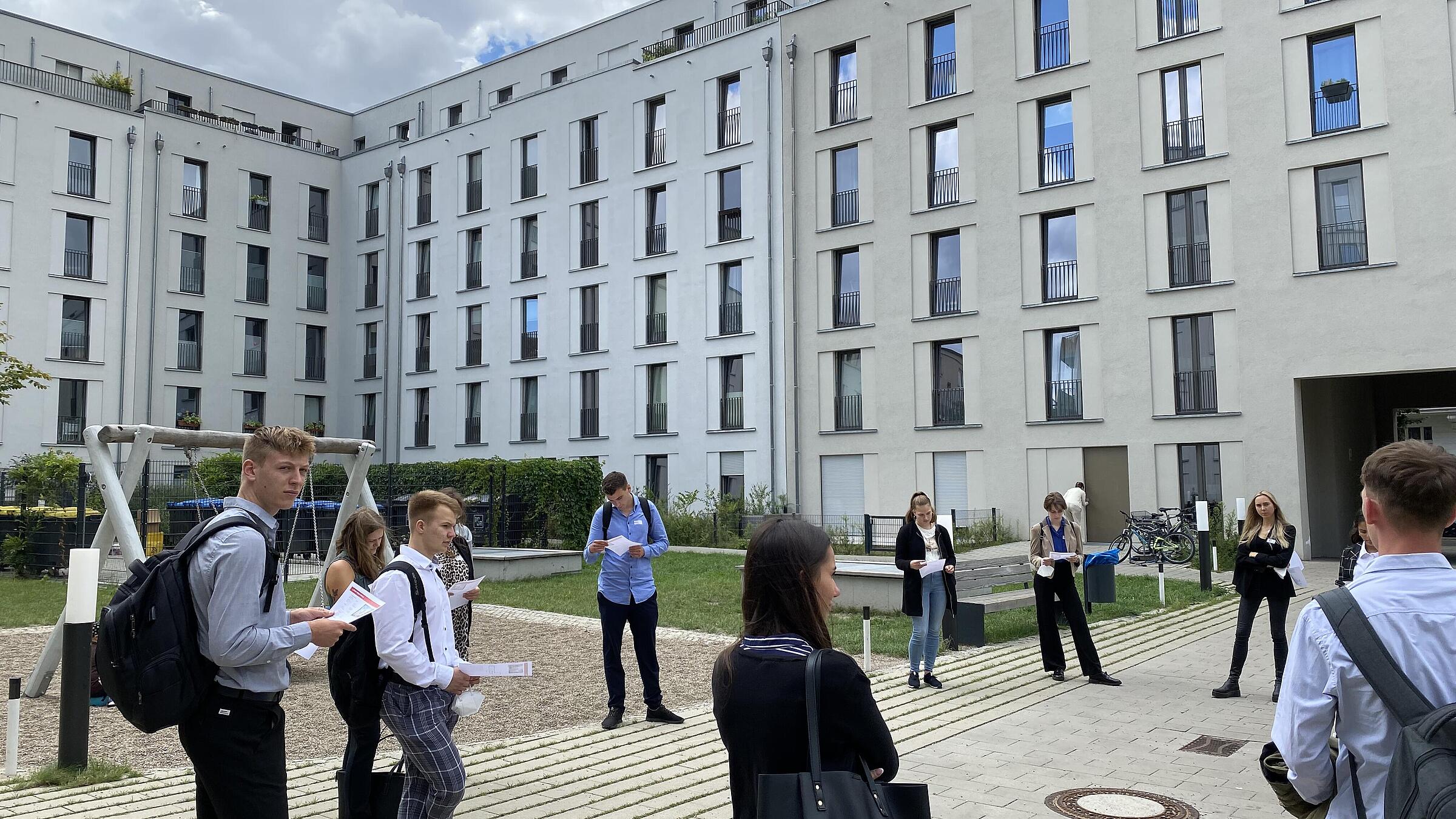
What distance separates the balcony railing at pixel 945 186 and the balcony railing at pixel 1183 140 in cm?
581

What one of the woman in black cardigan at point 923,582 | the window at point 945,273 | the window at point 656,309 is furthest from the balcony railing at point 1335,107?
the woman in black cardigan at point 923,582

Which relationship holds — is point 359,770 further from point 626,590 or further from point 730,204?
point 730,204

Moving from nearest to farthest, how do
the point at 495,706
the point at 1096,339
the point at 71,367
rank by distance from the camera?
the point at 495,706 → the point at 1096,339 → the point at 71,367

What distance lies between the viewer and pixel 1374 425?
104 ft

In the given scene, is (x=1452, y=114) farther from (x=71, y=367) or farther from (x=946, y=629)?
(x=71, y=367)

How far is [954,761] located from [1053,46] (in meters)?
27.5

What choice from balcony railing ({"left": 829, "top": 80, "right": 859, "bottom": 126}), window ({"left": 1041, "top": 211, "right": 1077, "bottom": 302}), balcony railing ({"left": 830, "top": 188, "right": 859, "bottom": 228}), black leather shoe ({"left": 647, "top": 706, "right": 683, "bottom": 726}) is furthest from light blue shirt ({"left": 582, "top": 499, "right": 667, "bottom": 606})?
balcony railing ({"left": 829, "top": 80, "right": 859, "bottom": 126})

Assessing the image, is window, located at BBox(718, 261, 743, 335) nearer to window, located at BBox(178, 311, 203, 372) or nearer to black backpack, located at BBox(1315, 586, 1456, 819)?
window, located at BBox(178, 311, 203, 372)

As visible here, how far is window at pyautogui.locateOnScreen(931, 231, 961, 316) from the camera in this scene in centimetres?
3203

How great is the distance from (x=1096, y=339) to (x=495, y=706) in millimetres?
23356

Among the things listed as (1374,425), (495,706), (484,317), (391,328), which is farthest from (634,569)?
(391,328)

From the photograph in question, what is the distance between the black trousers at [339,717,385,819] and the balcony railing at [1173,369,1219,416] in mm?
26213

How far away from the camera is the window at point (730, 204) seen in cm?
3631

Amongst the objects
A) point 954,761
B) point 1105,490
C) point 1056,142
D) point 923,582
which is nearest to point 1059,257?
point 1056,142
